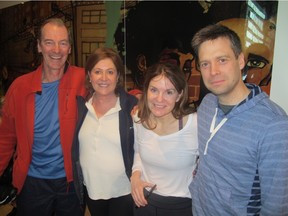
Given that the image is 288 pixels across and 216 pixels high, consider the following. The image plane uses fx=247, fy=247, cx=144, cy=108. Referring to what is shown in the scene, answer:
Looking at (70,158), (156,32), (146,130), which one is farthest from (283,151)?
(156,32)

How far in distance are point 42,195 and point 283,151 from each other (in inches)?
56.7

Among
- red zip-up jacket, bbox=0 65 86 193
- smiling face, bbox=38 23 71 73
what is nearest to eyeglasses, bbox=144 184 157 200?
red zip-up jacket, bbox=0 65 86 193

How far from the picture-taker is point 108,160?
1.45m

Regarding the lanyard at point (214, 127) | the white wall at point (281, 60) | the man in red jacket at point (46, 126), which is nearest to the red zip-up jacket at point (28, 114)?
the man in red jacket at point (46, 126)

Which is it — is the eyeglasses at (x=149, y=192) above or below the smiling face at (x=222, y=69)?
below

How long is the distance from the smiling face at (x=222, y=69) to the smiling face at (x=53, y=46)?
953 millimetres

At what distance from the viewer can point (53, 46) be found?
160cm

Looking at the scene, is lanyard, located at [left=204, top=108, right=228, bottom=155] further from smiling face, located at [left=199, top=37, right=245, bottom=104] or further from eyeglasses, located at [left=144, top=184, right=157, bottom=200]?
eyeglasses, located at [left=144, top=184, right=157, bottom=200]

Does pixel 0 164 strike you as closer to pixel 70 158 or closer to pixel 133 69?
pixel 70 158

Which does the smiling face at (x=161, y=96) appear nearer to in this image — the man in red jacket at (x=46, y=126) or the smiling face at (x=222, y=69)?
the smiling face at (x=222, y=69)

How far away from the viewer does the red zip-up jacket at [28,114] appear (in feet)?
5.09

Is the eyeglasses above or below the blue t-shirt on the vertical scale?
below

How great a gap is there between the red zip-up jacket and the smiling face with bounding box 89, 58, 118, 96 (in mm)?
196

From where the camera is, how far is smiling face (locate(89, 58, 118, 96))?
147cm
